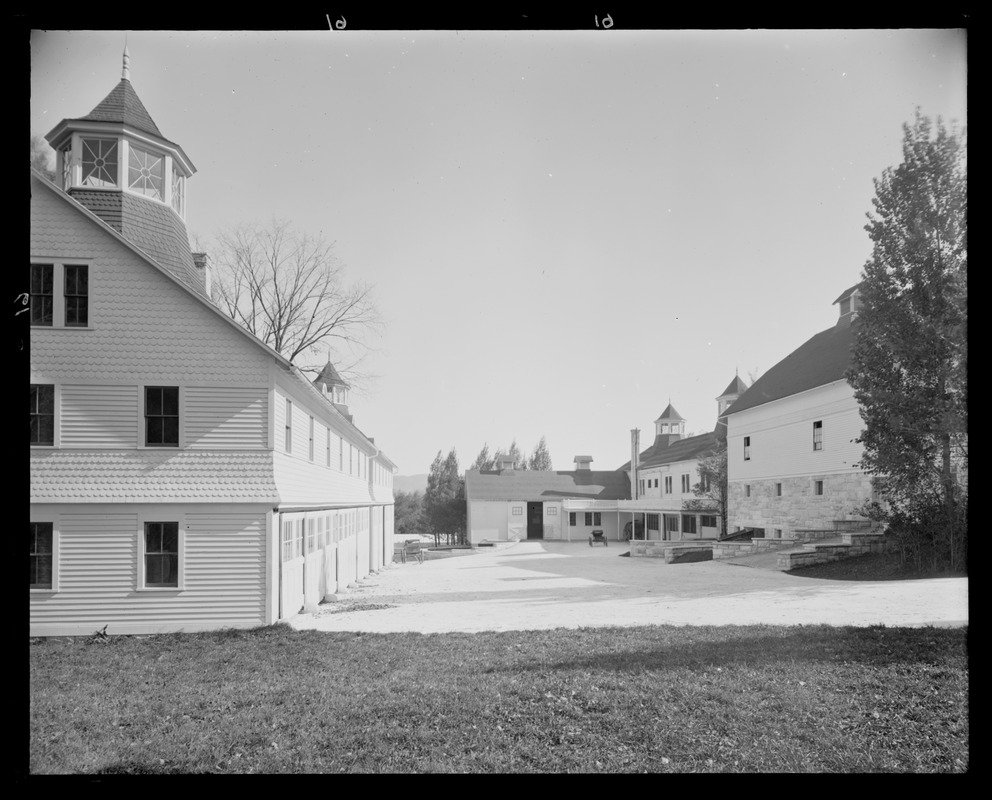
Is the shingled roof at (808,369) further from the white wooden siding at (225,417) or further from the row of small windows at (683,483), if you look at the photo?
the white wooden siding at (225,417)

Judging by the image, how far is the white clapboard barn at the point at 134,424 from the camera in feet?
30.9

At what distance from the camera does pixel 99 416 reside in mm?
9586

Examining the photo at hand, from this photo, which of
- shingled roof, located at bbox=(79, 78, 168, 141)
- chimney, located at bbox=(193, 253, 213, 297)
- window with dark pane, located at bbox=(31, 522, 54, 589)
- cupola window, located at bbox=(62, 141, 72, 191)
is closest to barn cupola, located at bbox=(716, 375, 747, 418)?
chimney, located at bbox=(193, 253, 213, 297)

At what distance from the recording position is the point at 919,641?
785 cm

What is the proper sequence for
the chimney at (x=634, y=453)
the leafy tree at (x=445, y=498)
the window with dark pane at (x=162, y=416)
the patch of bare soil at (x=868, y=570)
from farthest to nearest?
1. the chimney at (x=634, y=453)
2. the leafy tree at (x=445, y=498)
3. the patch of bare soil at (x=868, y=570)
4. the window with dark pane at (x=162, y=416)

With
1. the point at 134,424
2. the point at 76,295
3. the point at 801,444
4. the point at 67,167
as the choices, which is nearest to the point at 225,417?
the point at 134,424

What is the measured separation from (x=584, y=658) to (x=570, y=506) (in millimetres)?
27164

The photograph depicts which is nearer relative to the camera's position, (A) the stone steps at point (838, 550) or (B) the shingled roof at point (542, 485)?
(A) the stone steps at point (838, 550)

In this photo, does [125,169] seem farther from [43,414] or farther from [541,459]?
[541,459]

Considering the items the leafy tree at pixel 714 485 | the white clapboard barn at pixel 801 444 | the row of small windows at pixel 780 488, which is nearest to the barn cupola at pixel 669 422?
the leafy tree at pixel 714 485

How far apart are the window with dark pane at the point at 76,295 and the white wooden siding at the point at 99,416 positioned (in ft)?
3.05
